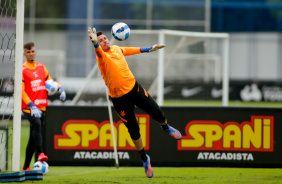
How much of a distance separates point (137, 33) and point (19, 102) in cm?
660

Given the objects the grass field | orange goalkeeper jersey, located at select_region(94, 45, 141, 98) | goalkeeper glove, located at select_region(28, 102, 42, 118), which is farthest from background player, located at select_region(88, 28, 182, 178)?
goalkeeper glove, located at select_region(28, 102, 42, 118)

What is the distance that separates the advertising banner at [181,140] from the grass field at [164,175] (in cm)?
21

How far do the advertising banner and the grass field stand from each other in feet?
0.69

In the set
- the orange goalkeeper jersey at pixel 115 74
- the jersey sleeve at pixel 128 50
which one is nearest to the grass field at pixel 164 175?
the orange goalkeeper jersey at pixel 115 74

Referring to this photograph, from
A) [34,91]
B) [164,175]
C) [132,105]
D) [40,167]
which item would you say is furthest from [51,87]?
[164,175]

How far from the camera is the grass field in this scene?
8.68 meters

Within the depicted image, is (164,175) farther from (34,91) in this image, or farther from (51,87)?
(34,91)

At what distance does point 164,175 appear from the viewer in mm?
9688

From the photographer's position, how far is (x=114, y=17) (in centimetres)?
3117

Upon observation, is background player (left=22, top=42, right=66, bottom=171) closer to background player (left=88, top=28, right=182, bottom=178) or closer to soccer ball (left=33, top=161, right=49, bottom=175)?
soccer ball (left=33, top=161, right=49, bottom=175)

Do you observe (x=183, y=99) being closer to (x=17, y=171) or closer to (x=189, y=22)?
(x=189, y=22)

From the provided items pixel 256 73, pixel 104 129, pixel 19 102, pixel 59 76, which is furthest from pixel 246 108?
pixel 256 73

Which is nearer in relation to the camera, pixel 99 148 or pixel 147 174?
pixel 147 174

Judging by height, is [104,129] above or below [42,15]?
below
